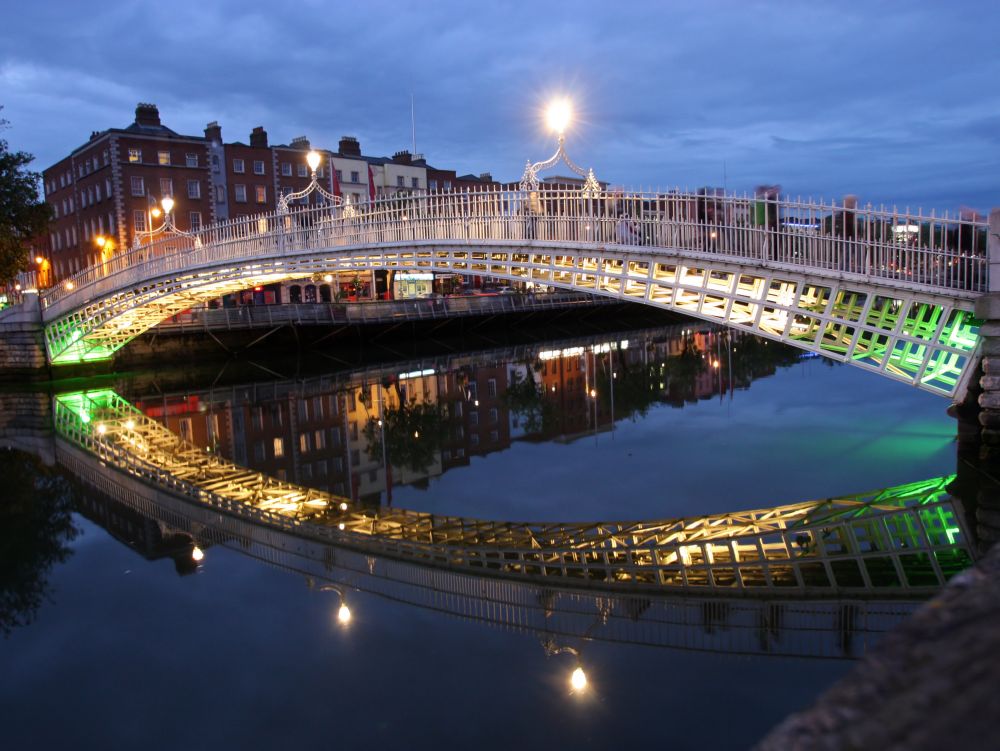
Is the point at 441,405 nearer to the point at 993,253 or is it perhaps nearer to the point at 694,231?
the point at 694,231

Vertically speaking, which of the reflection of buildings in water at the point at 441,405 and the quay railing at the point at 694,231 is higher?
the quay railing at the point at 694,231

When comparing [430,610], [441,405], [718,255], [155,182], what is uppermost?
[155,182]

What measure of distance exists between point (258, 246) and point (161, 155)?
26.4 meters

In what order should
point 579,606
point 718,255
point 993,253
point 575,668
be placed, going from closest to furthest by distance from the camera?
point 575,668, point 579,606, point 993,253, point 718,255

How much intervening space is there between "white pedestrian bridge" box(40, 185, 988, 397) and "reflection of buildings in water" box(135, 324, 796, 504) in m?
3.28

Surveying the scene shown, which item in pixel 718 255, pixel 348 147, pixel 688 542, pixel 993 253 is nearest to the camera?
pixel 688 542

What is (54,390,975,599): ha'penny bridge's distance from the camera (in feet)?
23.9

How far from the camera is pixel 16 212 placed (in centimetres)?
2597

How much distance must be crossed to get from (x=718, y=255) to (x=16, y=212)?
924 inches

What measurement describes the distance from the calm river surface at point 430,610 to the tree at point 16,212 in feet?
35.5

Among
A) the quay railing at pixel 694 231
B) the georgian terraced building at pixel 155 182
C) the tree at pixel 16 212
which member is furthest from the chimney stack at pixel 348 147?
the quay railing at pixel 694 231

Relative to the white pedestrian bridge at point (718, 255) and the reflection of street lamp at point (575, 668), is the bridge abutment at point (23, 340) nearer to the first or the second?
the white pedestrian bridge at point (718, 255)

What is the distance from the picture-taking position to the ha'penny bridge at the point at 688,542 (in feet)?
23.9

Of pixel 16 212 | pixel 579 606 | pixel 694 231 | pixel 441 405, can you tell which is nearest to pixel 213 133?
pixel 16 212
